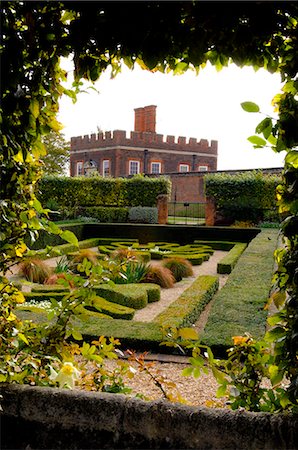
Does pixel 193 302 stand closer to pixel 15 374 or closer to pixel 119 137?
pixel 15 374

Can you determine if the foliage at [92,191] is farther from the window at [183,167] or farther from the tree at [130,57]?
the tree at [130,57]

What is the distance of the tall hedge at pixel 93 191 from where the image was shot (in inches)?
848

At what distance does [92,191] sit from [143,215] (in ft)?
9.93

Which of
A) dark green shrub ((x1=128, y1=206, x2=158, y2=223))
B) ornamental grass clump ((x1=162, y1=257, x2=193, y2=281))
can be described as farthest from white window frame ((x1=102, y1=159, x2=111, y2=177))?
ornamental grass clump ((x1=162, y1=257, x2=193, y2=281))

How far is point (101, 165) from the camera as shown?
36531 mm

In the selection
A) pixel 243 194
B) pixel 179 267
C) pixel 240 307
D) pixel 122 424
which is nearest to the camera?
pixel 122 424

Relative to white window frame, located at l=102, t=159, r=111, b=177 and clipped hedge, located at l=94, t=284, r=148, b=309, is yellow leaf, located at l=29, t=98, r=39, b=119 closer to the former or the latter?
clipped hedge, located at l=94, t=284, r=148, b=309

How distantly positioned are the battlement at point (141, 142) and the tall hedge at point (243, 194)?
15.8 metres

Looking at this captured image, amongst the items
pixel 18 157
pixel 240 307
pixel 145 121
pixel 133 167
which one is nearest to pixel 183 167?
pixel 133 167

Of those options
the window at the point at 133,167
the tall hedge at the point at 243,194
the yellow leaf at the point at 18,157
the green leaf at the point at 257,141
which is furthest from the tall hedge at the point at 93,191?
the green leaf at the point at 257,141

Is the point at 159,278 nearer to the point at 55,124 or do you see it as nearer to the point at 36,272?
the point at 36,272

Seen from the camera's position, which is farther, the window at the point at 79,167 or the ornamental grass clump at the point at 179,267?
the window at the point at 79,167

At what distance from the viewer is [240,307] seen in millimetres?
5246

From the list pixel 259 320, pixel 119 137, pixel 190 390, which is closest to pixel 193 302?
pixel 259 320
